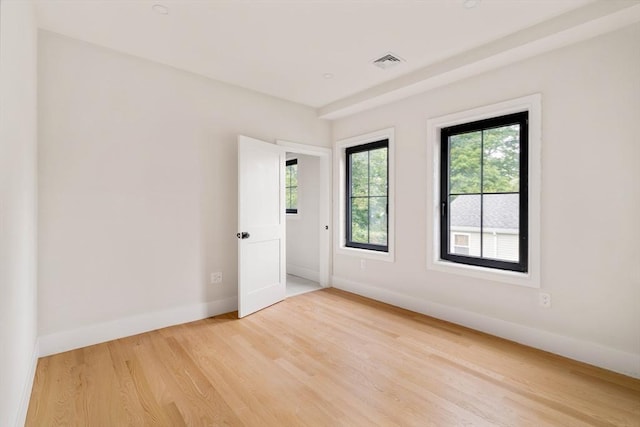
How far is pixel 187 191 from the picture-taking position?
3209 millimetres

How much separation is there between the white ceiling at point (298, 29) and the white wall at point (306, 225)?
80.7 inches

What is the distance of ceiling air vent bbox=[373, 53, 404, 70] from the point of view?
2.89 metres

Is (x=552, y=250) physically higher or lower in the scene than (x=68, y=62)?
lower

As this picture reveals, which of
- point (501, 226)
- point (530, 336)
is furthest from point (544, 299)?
point (501, 226)

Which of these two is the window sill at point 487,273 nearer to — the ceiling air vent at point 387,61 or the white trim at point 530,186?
the white trim at point 530,186

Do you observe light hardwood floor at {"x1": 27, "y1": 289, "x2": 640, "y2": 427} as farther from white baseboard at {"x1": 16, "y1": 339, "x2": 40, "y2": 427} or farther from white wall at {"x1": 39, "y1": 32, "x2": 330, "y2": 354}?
white wall at {"x1": 39, "y1": 32, "x2": 330, "y2": 354}

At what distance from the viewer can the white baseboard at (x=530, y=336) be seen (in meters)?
2.25

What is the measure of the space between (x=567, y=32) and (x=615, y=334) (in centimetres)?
225

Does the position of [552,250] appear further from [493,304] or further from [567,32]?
[567,32]

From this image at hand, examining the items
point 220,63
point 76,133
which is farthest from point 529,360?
point 76,133

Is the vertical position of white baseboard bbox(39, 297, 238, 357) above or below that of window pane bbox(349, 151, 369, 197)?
below

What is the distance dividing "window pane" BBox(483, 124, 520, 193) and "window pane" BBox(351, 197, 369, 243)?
162 cm

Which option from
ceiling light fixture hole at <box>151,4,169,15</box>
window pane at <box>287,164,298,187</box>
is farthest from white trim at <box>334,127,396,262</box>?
ceiling light fixture hole at <box>151,4,169,15</box>

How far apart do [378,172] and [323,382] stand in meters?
2.74
